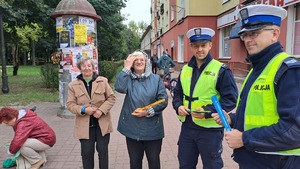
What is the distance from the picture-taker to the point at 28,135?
Answer: 3.73 m

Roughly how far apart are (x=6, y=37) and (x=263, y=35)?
14.9 m

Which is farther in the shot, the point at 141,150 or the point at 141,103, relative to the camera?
→ the point at 141,150

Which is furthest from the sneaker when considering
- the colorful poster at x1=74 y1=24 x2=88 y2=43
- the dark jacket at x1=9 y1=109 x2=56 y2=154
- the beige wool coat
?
the colorful poster at x1=74 y1=24 x2=88 y2=43

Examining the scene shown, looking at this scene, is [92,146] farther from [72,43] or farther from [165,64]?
[165,64]

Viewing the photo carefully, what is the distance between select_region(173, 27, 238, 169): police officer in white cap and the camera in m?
2.57

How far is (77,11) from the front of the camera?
6.48 m

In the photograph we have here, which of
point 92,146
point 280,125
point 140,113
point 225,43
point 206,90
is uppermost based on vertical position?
point 225,43

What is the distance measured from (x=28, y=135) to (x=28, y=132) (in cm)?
5

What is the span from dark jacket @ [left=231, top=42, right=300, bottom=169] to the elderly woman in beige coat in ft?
7.08

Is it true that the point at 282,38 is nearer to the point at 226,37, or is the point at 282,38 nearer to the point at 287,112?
the point at 226,37

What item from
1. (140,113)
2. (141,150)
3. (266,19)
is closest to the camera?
(266,19)

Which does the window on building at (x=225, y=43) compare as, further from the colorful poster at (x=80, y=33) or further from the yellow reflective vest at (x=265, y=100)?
the yellow reflective vest at (x=265, y=100)

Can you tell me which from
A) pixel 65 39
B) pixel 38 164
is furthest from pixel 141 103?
pixel 65 39

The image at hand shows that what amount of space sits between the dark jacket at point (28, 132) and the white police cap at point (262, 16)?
10.9 ft
